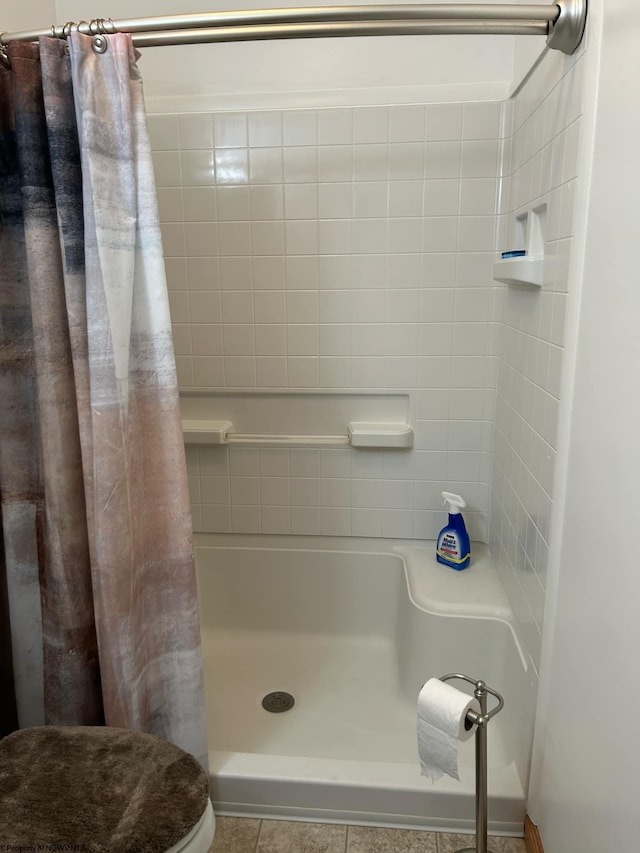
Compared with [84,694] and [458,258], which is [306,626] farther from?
[458,258]

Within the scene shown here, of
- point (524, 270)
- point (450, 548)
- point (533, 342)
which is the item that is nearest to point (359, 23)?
point (524, 270)

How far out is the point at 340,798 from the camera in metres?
1.41

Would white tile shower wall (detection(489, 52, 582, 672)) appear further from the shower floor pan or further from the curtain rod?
the shower floor pan

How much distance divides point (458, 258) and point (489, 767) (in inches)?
54.4

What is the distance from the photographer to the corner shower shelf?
1.94 m

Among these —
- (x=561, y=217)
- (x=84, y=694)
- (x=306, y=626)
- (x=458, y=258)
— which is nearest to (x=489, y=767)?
(x=306, y=626)

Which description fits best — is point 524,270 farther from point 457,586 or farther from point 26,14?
point 26,14

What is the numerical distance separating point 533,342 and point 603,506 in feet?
1.93

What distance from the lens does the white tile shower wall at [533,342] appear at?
121 cm

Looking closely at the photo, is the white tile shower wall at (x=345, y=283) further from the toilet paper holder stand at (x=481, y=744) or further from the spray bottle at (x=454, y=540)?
the toilet paper holder stand at (x=481, y=744)

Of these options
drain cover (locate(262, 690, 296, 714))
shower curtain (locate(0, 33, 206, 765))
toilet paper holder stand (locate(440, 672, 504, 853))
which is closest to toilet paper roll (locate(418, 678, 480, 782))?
toilet paper holder stand (locate(440, 672, 504, 853))

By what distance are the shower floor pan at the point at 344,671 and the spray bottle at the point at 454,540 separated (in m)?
0.04

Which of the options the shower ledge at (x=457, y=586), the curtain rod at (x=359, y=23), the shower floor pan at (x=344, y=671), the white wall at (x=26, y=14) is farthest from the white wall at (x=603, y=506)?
the white wall at (x=26, y=14)

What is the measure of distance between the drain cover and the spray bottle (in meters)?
0.63
